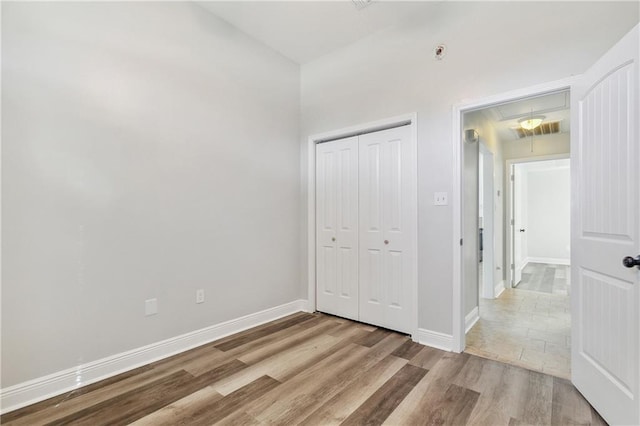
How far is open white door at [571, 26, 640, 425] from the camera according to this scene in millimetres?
1478

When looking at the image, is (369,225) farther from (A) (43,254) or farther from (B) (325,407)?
(A) (43,254)

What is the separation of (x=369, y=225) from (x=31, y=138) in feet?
8.99

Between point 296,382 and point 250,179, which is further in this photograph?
point 250,179

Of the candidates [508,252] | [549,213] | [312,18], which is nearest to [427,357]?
[312,18]

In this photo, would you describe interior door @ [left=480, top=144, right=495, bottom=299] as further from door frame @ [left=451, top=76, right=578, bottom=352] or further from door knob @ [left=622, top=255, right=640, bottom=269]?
door knob @ [left=622, top=255, right=640, bottom=269]

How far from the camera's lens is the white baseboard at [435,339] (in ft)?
8.29

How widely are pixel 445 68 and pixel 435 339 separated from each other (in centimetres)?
240

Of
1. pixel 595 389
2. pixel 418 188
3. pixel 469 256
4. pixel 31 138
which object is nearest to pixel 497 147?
pixel 469 256

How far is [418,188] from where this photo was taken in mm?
2727

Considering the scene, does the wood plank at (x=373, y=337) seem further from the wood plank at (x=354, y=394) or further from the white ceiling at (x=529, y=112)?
the white ceiling at (x=529, y=112)

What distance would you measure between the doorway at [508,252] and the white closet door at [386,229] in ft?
1.89

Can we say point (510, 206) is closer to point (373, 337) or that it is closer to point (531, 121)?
point (531, 121)

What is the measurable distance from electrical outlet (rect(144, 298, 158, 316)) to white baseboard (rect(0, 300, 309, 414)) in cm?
26

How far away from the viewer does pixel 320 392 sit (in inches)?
75.2
